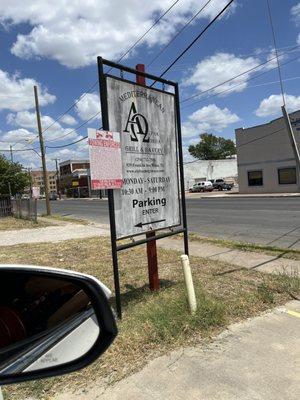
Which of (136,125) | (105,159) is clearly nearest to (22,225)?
(136,125)

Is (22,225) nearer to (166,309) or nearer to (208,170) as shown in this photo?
(166,309)

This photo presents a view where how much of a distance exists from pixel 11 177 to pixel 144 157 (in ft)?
121

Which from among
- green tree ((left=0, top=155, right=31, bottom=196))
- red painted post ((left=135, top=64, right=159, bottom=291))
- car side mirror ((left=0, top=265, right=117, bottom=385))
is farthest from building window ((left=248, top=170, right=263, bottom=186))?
car side mirror ((left=0, top=265, right=117, bottom=385))

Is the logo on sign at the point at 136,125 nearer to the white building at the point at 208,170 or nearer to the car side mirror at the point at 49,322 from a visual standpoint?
the car side mirror at the point at 49,322

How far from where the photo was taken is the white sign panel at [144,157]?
5641 mm

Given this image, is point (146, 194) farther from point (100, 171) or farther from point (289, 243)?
point (289, 243)

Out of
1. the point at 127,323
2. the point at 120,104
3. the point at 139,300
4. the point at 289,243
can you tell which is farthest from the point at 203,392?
the point at 289,243

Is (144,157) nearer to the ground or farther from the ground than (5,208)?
farther from the ground

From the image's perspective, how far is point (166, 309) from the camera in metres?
5.25

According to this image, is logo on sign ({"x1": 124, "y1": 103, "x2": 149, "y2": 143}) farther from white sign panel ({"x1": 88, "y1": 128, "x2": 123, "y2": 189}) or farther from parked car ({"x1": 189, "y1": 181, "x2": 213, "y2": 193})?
parked car ({"x1": 189, "y1": 181, "x2": 213, "y2": 193})

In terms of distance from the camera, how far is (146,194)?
6105 millimetres

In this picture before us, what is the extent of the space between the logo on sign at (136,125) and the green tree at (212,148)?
119m

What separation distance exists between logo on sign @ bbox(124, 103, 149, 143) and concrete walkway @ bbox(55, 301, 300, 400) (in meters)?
2.65

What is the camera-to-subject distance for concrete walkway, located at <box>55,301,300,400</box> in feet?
11.7
